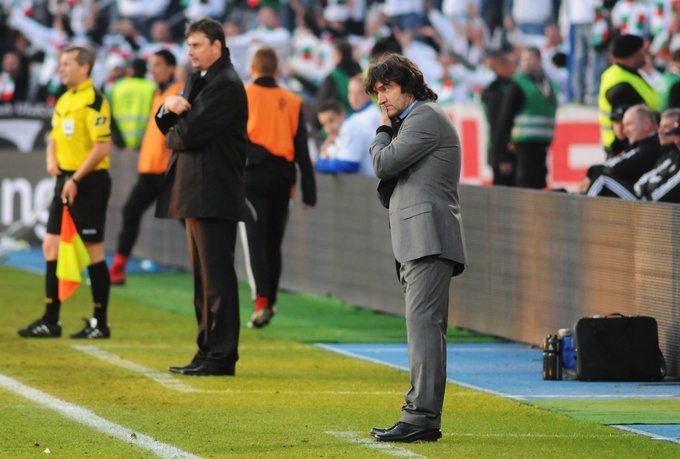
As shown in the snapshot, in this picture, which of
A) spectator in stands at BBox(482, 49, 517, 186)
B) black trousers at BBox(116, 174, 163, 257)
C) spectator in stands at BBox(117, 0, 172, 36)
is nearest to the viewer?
black trousers at BBox(116, 174, 163, 257)

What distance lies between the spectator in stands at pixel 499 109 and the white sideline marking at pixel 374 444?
1130 centimetres

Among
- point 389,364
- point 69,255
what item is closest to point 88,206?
point 69,255

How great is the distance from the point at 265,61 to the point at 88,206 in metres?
2.11

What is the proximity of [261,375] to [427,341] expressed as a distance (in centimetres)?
297

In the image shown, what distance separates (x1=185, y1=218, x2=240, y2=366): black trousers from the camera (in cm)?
1159

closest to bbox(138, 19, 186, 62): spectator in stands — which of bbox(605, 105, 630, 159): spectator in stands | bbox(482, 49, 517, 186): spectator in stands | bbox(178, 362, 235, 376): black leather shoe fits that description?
bbox(482, 49, 517, 186): spectator in stands

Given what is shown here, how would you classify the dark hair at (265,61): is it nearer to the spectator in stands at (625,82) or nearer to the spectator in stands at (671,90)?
the spectator in stands at (625,82)

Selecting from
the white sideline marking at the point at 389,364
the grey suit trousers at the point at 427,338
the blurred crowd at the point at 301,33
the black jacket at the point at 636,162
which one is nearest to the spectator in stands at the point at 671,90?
the black jacket at the point at 636,162

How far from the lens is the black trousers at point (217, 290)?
38.0ft

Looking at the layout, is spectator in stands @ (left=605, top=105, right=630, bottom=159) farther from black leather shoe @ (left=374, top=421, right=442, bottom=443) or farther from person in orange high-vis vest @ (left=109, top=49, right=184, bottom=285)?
black leather shoe @ (left=374, top=421, right=442, bottom=443)

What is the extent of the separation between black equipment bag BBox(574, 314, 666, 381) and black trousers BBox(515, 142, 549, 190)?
8.36m

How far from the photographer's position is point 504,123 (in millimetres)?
19984

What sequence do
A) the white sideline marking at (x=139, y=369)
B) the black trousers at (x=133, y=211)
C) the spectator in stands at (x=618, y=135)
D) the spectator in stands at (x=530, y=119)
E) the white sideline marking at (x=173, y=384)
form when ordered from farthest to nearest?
the spectator in stands at (x=530, y=119) < the black trousers at (x=133, y=211) < the spectator in stands at (x=618, y=135) < the white sideline marking at (x=139, y=369) < the white sideline marking at (x=173, y=384)

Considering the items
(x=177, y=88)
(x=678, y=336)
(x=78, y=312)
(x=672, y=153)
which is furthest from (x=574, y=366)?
(x=177, y=88)
